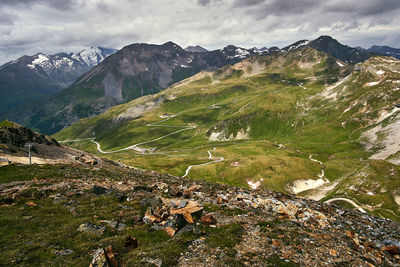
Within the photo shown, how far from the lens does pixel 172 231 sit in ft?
76.7

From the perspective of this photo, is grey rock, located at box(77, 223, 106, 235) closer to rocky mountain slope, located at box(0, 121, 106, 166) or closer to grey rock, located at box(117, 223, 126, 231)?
grey rock, located at box(117, 223, 126, 231)

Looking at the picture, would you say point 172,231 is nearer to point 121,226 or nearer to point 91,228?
point 121,226

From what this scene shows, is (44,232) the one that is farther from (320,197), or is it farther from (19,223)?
(320,197)

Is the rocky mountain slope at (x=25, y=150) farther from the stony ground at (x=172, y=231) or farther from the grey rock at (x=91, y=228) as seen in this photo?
the grey rock at (x=91, y=228)

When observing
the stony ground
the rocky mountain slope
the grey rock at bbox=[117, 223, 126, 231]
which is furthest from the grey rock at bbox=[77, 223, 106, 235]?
the rocky mountain slope

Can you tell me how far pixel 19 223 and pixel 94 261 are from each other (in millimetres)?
13284

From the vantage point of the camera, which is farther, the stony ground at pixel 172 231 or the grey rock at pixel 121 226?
the grey rock at pixel 121 226

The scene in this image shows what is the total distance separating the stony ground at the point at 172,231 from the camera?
1906 centimetres

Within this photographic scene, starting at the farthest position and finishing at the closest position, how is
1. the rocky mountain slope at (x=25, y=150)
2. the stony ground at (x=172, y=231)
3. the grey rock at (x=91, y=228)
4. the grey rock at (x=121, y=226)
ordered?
the rocky mountain slope at (x=25, y=150)
the grey rock at (x=121, y=226)
the grey rock at (x=91, y=228)
the stony ground at (x=172, y=231)

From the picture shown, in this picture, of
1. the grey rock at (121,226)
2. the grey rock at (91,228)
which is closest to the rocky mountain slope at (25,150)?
the grey rock at (91,228)

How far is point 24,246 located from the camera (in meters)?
19.1

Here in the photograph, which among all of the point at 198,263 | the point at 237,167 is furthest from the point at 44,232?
the point at 237,167

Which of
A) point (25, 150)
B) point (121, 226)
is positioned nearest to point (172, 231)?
point (121, 226)

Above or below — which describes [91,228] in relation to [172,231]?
above
